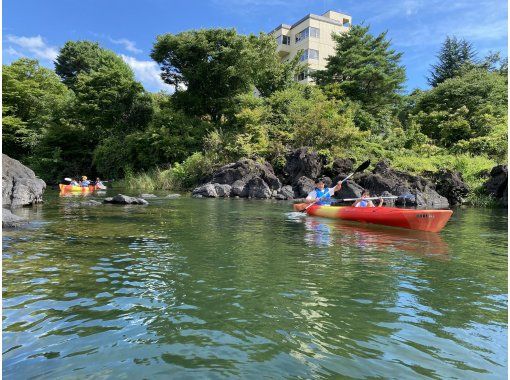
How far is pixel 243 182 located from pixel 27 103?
82.6ft

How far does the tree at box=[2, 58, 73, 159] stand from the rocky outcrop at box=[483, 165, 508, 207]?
30.8m

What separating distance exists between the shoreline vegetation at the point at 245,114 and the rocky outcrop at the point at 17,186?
41.0 ft

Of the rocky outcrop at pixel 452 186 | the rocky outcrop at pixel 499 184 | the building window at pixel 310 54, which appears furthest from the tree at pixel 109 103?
the rocky outcrop at pixel 499 184

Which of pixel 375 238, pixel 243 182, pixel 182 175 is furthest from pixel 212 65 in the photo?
pixel 375 238

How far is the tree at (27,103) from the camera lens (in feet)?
114

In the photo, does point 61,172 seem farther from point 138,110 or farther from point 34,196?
point 34,196

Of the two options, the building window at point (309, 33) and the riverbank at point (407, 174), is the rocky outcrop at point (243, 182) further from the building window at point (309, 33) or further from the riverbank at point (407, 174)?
the building window at point (309, 33)

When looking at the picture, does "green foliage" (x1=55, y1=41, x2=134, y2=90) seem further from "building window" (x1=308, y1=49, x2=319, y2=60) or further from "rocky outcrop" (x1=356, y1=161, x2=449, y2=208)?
"rocky outcrop" (x1=356, y1=161, x2=449, y2=208)

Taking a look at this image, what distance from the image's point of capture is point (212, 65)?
96.6 feet

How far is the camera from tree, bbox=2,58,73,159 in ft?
114

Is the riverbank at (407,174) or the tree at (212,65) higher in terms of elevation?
the tree at (212,65)

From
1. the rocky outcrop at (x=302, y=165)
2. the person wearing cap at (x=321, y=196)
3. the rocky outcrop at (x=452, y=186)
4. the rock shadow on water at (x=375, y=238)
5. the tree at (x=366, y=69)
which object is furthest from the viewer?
the tree at (x=366, y=69)

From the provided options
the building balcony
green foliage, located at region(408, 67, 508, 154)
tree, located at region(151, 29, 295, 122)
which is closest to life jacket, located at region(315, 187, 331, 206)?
green foliage, located at region(408, 67, 508, 154)

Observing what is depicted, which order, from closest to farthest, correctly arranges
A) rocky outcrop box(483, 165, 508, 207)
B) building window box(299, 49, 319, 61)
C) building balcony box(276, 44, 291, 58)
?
rocky outcrop box(483, 165, 508, 207), building window box(299, 49, 319, 61), building balcony box(276, 44, 291, 58)
